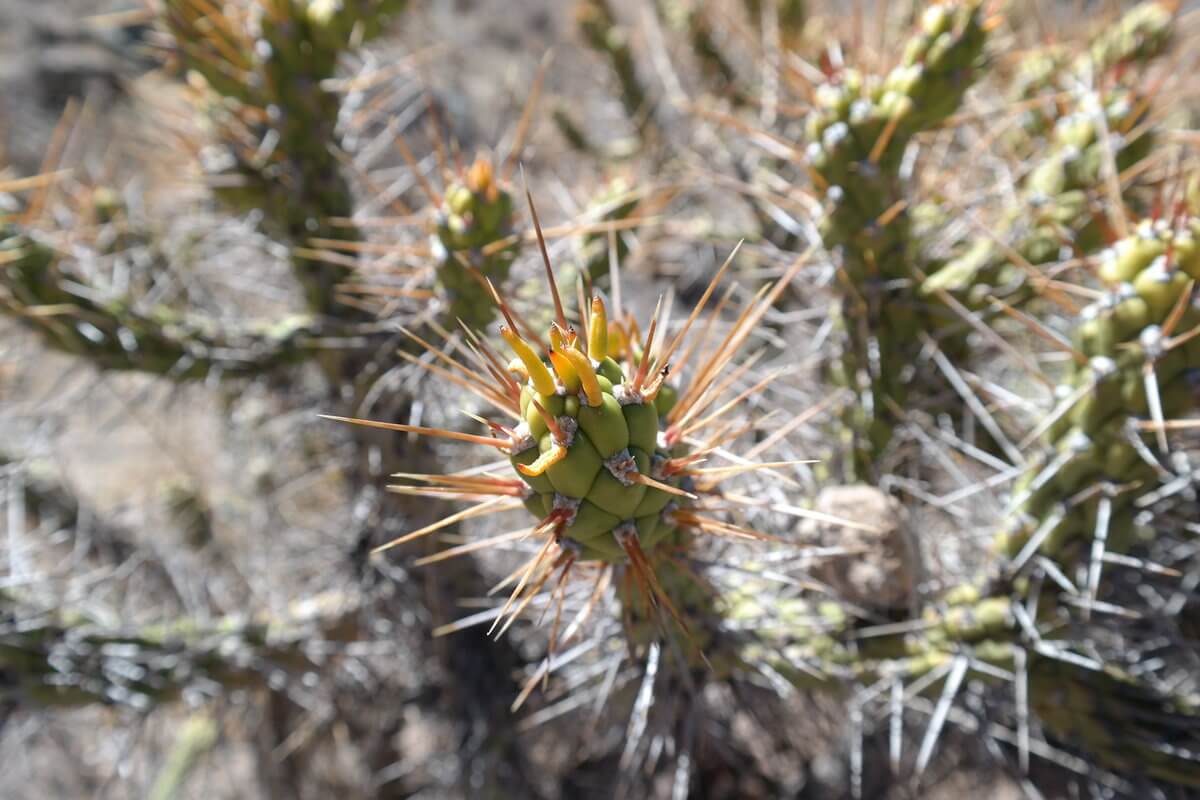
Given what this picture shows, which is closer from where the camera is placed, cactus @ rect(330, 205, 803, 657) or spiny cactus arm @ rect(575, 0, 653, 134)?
cactus @ rect(330, 205, 803, 657)

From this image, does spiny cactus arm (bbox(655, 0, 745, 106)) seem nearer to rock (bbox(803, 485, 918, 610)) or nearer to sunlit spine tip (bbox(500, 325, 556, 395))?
rock (bbox(803, 485, 918, 610))

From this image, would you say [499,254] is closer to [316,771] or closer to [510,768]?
[510,768]

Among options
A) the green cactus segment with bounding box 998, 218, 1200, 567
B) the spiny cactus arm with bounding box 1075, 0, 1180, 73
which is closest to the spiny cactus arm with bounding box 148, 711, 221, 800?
the green cactus segment with bounding box 998, 218, 1200, 567

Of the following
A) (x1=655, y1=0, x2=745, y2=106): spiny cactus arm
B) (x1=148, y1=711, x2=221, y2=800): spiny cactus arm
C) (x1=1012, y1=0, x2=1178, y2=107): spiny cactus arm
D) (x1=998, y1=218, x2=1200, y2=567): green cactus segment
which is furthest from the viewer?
(x1=655, y1=0, x2=745, y2=106): spiny cactus arm

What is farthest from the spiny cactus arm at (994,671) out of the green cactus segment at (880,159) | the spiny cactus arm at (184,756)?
the spiny cactus arm at (184,756)

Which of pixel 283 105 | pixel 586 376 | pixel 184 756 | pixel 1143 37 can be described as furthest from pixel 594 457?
pixel 184 756

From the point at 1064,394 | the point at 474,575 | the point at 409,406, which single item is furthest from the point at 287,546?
the point at 1064,394

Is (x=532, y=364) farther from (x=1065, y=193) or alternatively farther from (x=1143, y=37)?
(x=1143, y=37)
